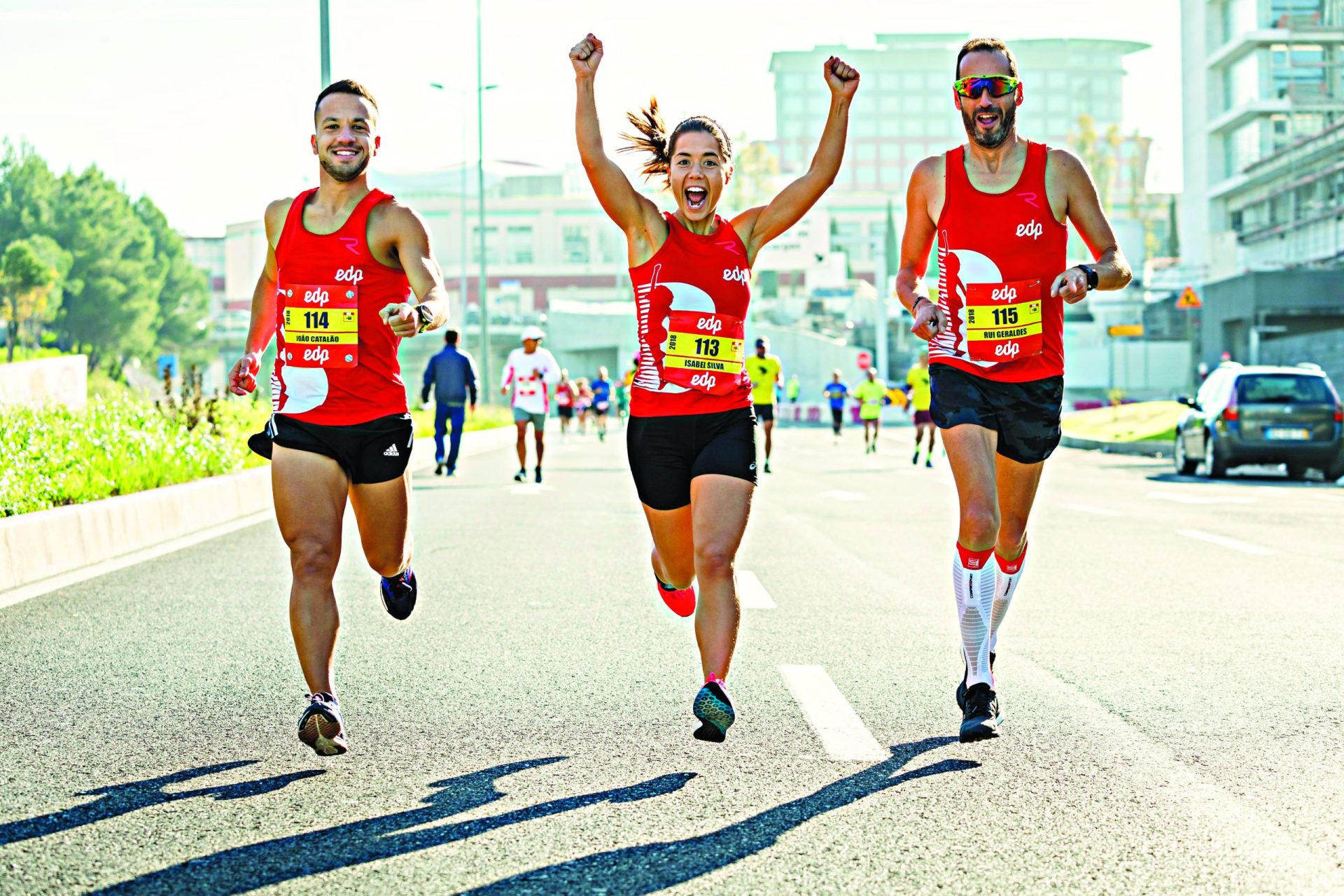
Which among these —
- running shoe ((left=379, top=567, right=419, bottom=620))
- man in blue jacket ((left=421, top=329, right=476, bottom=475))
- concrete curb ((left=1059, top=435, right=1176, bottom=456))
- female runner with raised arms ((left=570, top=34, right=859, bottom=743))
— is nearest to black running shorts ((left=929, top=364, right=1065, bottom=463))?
female runner with raised arms ((left=570, top=34, right=859, bottom=743))

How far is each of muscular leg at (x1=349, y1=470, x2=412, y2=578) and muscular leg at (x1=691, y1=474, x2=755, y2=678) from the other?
3.24 feet

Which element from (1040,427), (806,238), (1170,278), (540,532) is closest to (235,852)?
(1040,427)

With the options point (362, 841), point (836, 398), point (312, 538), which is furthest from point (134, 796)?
point (836, 398)

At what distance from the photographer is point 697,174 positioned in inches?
241

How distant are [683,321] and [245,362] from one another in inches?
56.4

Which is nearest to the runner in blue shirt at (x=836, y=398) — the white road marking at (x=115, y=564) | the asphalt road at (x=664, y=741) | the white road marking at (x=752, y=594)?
the white road marking at (x=115, y=564)

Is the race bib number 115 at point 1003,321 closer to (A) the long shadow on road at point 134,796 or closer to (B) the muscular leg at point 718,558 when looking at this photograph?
(B) the muscular leg at point 718,558

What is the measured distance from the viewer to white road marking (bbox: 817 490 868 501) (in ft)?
64.0

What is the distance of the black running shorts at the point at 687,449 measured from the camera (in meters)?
6.04

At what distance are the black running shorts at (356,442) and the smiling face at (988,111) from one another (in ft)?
6.98

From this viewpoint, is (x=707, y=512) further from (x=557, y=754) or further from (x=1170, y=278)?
(x=1170, y=278)

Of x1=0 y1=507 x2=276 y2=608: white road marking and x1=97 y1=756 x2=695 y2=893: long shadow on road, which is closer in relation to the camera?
x1=97 y1=756 x2=695 y2=893: long shadow on road

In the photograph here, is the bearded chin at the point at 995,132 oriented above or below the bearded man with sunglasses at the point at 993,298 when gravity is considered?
above

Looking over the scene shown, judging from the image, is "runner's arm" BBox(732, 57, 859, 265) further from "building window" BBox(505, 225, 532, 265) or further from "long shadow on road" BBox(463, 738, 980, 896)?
"building window" BBox(505, 225, 532, 265)
